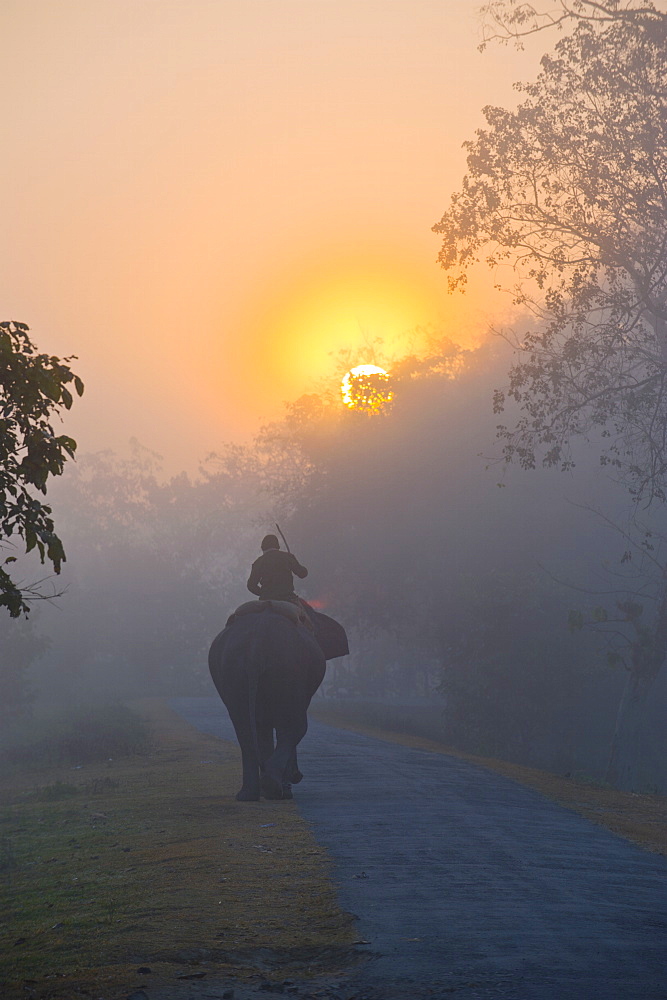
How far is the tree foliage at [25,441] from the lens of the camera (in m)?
6.74

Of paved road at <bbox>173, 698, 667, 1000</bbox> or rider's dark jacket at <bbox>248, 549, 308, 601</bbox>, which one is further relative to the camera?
rider's dark jacket at <bbox>248, 549, 308, 601</bbox>

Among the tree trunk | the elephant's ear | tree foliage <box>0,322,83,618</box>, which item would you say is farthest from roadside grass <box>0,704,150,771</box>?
tree foliage <box>0,322,83,618</box>

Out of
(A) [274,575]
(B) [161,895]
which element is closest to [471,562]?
(A) [274,575]

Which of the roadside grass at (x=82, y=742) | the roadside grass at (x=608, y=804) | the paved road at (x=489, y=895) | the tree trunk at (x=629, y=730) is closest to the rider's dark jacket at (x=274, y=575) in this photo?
the paved road at (x=489, y=895)

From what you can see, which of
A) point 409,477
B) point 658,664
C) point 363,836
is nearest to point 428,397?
point 409,477

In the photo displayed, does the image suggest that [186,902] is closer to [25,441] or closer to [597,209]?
[25,441]

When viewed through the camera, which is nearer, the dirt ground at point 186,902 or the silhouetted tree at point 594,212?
the dirt ground at point 186,902

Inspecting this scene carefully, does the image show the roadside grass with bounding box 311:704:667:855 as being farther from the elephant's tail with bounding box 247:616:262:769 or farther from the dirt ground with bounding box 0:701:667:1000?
the elephant's tail with bounding box 247:616:262:769

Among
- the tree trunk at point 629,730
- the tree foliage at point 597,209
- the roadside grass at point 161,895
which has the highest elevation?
the tree foliage at point 597,209

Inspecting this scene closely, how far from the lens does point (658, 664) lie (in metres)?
27.4

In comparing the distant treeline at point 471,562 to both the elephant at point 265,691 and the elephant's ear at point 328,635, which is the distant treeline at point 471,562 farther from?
the elephant at point 265,691

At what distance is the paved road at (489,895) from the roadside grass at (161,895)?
326 mm

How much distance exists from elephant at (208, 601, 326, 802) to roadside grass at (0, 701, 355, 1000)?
52 cm

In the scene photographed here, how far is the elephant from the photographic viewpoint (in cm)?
1289
